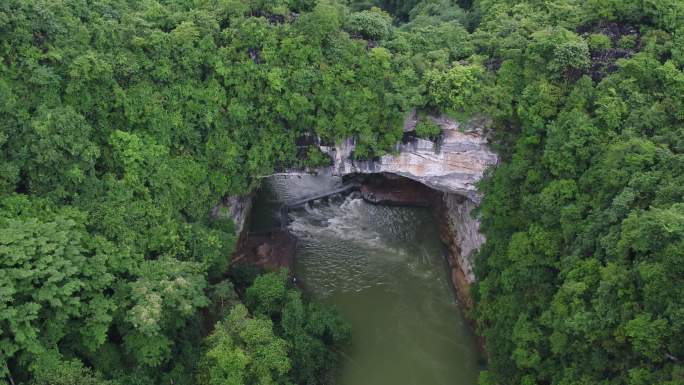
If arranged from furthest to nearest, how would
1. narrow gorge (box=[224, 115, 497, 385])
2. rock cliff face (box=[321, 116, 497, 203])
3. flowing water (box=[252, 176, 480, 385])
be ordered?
rock cliff face (box=[321, 116, 497, 203]) < narrow gorge (box=[224, 115, 497, 385]) < flowing water (box=[252, 176, 480, 385])

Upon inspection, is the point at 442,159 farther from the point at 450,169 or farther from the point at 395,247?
the point at 395,247

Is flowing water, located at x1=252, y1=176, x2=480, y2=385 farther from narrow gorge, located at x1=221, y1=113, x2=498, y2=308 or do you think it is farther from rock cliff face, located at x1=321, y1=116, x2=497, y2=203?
rock cliff face, located at x1=321, y1=116, x2=497, y2=203

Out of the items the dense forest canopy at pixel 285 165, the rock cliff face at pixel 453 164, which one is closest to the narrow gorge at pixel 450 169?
the rock cliff face at pixel 453 164

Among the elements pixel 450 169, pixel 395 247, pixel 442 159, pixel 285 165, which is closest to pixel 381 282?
pixel 395 247

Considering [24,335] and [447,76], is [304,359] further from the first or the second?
[447,76]

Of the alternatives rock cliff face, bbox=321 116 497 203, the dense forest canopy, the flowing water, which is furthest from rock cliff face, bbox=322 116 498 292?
the flowing water

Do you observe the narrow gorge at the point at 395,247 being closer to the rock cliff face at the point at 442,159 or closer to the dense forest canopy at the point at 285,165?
the rock cliff face at the point at 442,159

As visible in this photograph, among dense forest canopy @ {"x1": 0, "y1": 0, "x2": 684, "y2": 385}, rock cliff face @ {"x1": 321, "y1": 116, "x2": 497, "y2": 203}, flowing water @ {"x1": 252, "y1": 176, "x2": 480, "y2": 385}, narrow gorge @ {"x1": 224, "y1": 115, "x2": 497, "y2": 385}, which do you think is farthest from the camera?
rock cliff face @ {"x1": 321, "y1": 116, "x2": 497, "y2": 203}
